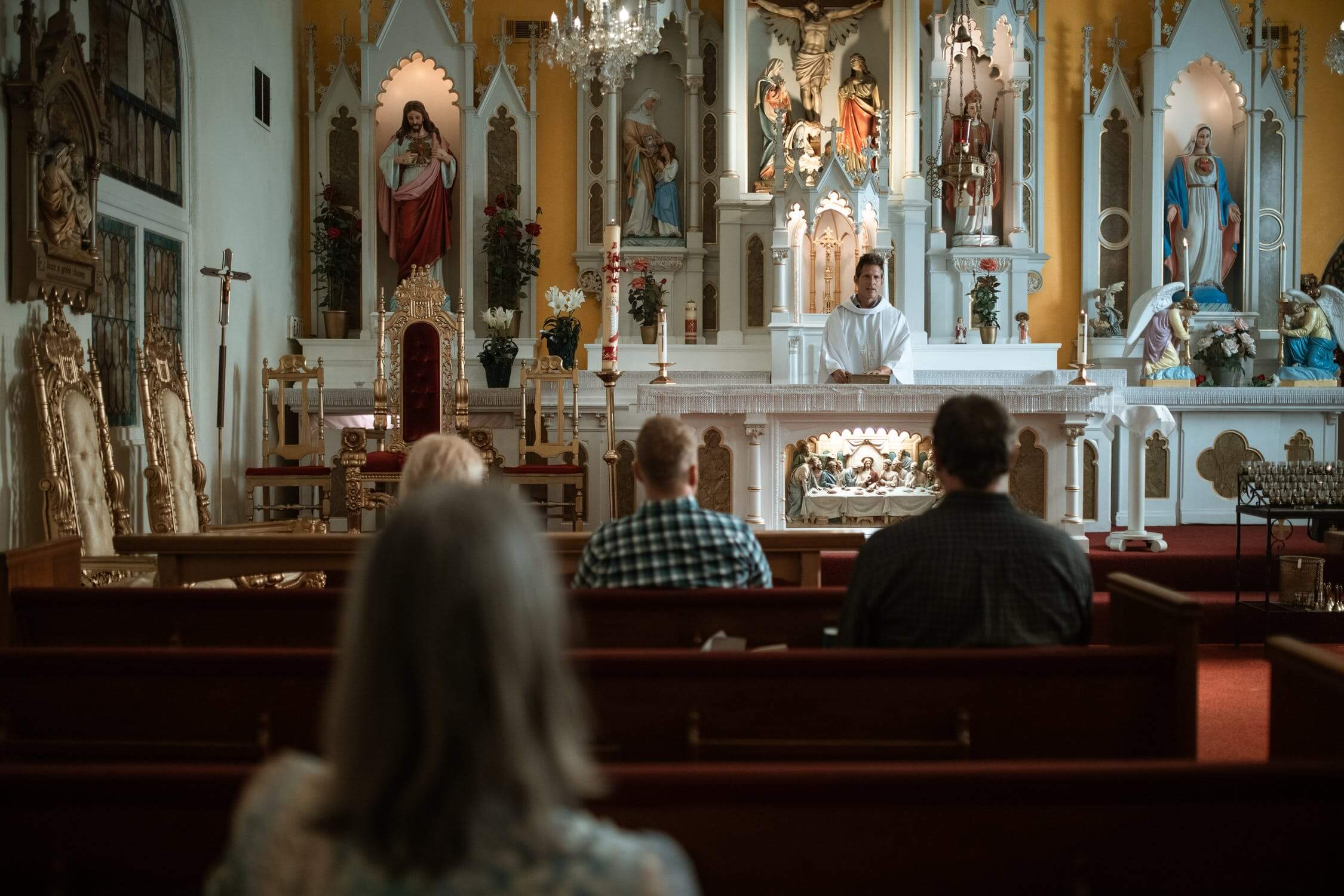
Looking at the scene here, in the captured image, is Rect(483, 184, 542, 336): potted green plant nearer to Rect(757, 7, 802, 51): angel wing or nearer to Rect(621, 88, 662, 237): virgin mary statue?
Rect(621, 88, 662, 237): virgin mary statue

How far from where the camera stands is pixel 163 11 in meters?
7.58

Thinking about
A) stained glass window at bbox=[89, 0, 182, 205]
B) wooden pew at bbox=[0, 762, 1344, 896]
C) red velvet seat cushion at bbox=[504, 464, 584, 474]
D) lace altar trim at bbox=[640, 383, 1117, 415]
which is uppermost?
stained glass window at bbox=[89, 0, 182, 205]

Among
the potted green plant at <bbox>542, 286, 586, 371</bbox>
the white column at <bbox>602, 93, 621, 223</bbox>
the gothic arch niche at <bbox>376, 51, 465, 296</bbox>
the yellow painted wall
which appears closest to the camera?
the potted green plant at <bbox>542, 286, 586, 371</bbox>

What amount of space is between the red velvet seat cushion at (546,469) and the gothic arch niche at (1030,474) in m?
2.88

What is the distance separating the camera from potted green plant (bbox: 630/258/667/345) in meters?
9.48

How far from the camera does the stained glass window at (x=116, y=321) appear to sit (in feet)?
21.6

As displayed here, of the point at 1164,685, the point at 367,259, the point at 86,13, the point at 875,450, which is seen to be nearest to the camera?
the point at 1164,685

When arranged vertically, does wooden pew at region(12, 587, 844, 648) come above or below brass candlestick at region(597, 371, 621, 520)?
below

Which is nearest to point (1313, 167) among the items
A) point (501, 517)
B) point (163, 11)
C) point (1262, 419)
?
point (1262, 419)

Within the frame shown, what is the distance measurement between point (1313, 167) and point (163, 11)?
30.5 feet

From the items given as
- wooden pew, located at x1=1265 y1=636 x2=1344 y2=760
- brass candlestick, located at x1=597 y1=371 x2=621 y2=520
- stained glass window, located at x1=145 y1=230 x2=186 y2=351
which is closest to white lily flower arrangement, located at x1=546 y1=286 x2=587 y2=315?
brass candlestick, located at x1=597 y1=371 x2=621 y2=520

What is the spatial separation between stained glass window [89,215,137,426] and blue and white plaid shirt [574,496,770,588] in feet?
15.4

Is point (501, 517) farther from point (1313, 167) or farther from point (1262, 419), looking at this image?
point (1313, 167)

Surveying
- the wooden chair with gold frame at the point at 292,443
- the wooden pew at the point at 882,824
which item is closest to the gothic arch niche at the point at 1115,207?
the wooden chair with gold frame at the point at 292,443
